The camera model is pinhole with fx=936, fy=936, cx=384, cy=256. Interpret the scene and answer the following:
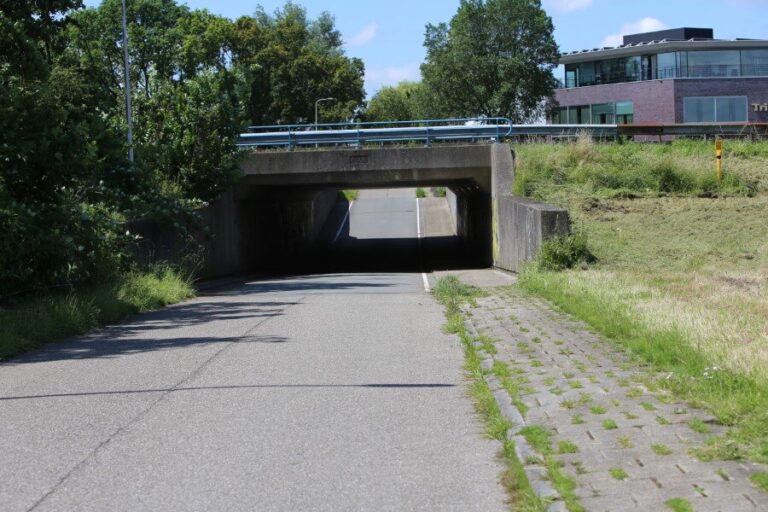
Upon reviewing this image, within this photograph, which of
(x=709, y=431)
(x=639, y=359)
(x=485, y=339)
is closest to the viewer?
(x=709, y=431)

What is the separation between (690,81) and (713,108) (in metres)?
2.24

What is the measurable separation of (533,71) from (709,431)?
177 ft

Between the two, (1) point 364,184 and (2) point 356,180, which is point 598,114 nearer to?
(1) point 364,184

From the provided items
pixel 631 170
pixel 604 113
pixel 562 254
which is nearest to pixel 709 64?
pixel 604 113

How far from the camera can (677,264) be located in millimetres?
19609

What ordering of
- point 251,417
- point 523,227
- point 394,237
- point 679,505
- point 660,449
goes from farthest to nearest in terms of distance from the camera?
point 394,237 < point 523,227 < point 251,417 < point 660,449 < point 679,505

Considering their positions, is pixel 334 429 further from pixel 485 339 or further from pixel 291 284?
pixel 291 284

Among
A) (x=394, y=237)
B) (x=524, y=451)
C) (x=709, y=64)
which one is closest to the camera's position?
(x=524, y=451)

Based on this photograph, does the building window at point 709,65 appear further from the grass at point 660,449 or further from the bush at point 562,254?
the grass at point 660,449

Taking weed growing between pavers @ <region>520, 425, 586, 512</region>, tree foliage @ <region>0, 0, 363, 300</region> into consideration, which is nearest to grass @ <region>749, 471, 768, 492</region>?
weed growing between pavers @ <region>520, 425, 586, 512</region>

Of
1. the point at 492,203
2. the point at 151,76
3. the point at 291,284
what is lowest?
the point at 291,284

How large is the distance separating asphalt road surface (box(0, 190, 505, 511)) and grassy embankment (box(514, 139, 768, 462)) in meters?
1.90

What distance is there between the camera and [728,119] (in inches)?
2318

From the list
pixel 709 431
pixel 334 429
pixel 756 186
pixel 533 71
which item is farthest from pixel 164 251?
pixel 533 71
